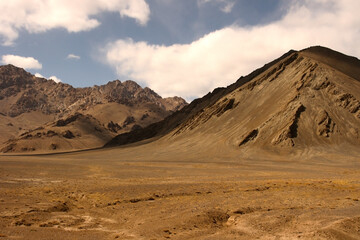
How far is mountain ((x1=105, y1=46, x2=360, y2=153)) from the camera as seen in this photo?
6644cm

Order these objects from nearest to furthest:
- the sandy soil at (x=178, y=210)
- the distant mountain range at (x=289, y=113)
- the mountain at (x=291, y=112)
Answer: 1. the sandy soil at (x=178, y=210)
2. the distant mountain range at (x=289, y=113)
3. the mountain at (x=291, y=112)

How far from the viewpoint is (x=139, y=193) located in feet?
74.1

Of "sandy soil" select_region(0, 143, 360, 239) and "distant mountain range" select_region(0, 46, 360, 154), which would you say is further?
"distant mountain range" select_region(0, 46, 360, 154)

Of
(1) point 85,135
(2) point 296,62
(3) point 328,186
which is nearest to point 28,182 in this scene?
(3) point 328,186

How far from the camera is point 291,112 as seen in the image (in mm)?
71250

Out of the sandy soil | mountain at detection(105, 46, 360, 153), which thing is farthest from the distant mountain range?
the sandy soil

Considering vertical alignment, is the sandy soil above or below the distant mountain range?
below

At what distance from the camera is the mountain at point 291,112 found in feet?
218

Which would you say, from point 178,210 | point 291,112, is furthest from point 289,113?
point 178,210

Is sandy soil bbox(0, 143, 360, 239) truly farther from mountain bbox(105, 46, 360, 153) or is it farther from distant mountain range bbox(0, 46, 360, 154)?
mountain bbox(105, 46, 360, 153)

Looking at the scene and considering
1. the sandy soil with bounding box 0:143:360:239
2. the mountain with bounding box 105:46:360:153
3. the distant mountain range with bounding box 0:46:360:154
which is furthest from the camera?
the mountain with bounding box 105:46:360:153

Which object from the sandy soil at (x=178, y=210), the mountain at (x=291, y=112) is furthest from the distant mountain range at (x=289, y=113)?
the sandy soil at (x=178, y=210)

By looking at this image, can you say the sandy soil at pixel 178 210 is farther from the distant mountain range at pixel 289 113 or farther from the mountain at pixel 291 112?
the mountain at pixel 291 112

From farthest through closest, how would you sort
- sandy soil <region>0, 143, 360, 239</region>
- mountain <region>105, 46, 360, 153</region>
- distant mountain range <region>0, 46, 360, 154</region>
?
mountain <region>105, 46, 360, 153</region> < distant mountain range <region>0, 46, 360, 154</region> < sandy soil <region>0, 143, 360, 239</region>
